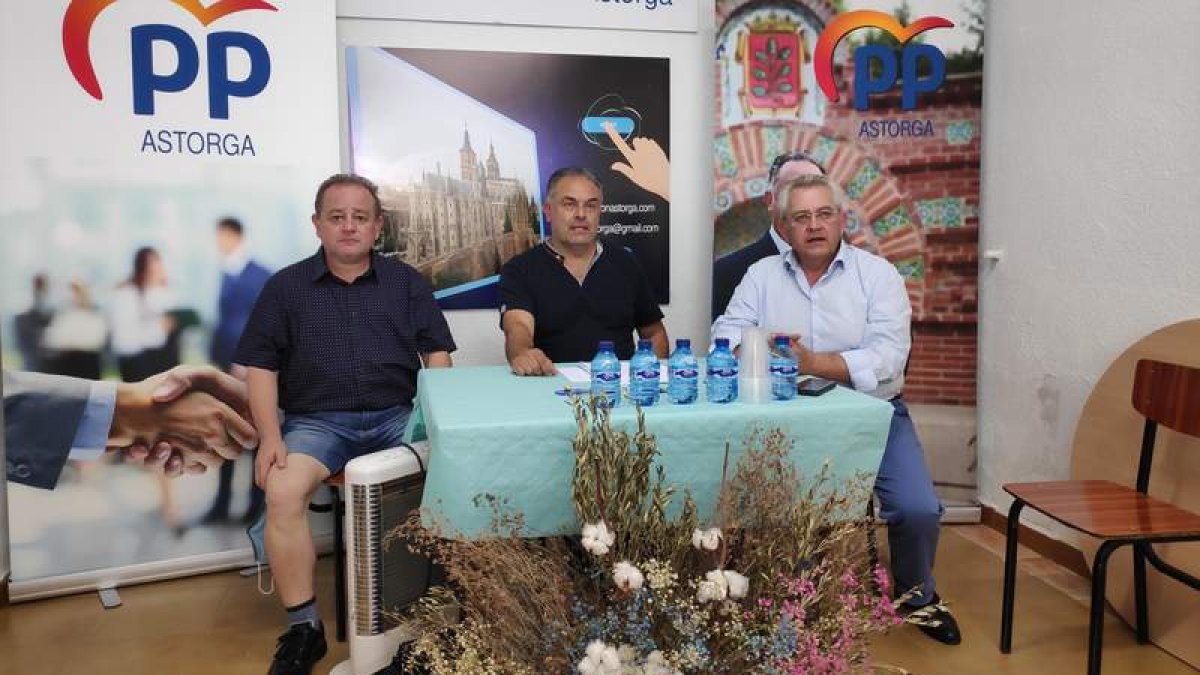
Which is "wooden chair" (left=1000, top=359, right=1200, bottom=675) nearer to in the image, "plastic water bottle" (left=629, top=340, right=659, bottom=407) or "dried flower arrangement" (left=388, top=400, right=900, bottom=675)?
"dried flower arrangement" (left=388, top=400, right=900, bottom=675)

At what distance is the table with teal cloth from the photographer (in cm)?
199

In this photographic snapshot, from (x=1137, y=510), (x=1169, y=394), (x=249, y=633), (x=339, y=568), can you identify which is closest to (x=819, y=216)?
(x=1169, y=394)

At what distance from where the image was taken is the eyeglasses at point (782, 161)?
12.3 ft

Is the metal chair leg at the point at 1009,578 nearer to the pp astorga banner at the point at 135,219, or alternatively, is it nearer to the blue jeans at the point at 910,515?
the blue jeans at the point at 910,515

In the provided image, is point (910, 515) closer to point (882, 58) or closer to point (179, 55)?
point (882, 58)

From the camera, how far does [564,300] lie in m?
3.21

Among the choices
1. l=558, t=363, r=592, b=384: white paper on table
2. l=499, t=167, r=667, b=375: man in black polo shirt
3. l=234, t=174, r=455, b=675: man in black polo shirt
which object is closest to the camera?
l=558, t=363, r=592, b=384: white paper on table

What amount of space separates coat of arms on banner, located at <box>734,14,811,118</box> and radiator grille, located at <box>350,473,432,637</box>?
2195 mm

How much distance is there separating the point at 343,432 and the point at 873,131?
2.42m

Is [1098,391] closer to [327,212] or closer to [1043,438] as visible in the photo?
[1043,438]

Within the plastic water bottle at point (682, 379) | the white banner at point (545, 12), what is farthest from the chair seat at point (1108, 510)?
the white banner at point (545, 12)

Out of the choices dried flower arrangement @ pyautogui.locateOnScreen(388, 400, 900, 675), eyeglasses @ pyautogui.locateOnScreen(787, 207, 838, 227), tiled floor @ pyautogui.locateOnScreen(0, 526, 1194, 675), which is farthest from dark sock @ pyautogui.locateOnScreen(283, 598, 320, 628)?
eyeglasses @ pyautogui.locateOnScreen(787, 207, 838, 227)

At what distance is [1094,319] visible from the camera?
3.24 meters

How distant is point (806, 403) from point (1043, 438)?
1843 millimetres
